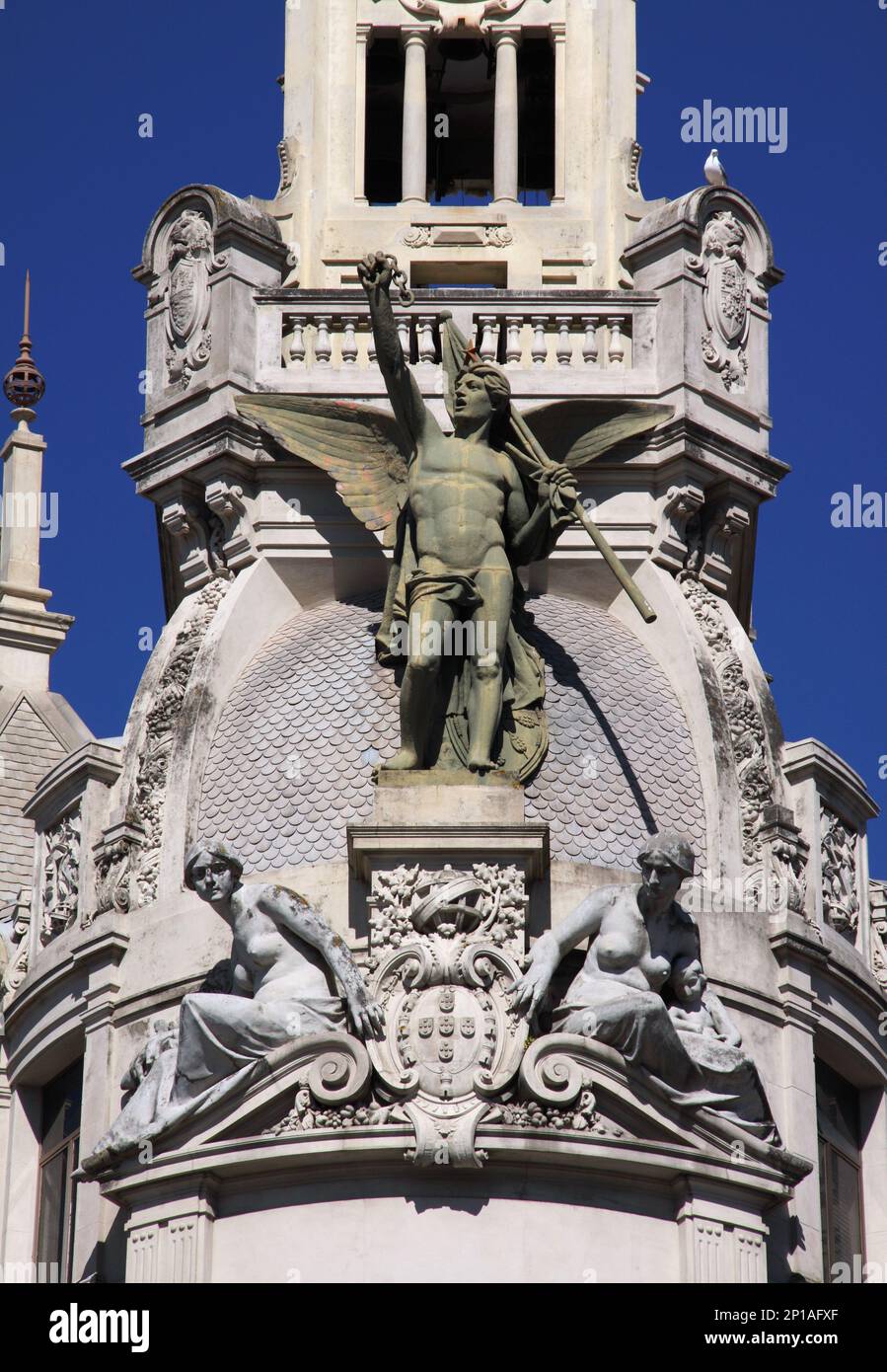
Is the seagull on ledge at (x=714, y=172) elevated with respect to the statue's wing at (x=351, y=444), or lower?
elevated

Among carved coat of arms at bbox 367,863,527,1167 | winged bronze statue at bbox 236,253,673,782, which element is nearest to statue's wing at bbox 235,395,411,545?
winged bronze statue at bbox 236,253,673,782

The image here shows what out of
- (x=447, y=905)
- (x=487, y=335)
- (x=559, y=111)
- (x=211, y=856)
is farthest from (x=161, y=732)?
(x=559, y=111)

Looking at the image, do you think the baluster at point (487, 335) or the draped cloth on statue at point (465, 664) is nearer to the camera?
the draped cloth on statue at point (465, 664)

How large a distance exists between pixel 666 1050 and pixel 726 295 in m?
8.41

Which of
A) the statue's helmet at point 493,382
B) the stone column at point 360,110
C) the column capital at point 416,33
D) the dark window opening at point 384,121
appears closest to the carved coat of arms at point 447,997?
the statue's helmet at point 493,382

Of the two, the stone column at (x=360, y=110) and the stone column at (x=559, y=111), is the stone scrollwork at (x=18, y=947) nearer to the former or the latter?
the stone column at (x=360, y=110)

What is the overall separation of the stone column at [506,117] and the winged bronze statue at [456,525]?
5.24 metres

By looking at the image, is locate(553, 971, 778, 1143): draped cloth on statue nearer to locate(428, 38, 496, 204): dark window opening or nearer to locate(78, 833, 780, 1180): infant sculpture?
locate(78, 833, 780, 1180): infant sculpture

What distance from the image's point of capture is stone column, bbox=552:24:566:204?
126ft

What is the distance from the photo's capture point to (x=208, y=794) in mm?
33312

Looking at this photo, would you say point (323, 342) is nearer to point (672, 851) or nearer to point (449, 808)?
point (449, 808)

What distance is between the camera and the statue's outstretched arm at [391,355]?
3177cm

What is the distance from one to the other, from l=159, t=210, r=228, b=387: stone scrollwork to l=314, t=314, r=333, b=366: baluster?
3.24 feet

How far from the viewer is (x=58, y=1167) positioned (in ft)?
111
